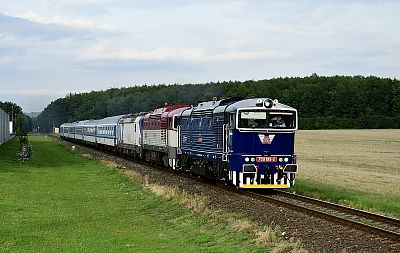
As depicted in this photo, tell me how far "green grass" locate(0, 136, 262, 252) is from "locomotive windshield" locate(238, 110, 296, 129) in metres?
4.30

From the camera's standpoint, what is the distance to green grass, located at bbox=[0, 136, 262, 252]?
13.8 meters

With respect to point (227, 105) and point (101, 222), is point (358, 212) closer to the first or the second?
point (101, 222)

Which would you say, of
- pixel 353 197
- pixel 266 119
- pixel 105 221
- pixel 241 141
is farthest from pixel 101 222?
pixel 353 197

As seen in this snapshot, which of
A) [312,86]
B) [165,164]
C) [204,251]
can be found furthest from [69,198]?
[312,86]

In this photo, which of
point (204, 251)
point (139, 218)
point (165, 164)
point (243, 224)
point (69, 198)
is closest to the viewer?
point (204, 251)

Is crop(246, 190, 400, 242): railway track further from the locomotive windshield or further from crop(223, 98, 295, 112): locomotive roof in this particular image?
crop(223, 98, 295, 112): locomotive roof

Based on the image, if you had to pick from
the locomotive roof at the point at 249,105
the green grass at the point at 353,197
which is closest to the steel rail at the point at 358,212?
the green grass at the point at 353,197

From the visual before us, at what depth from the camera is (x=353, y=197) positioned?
22.6 meters

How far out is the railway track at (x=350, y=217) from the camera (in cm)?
1441

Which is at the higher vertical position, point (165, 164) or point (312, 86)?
point (312, 86)

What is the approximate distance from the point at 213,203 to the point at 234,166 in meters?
3.00

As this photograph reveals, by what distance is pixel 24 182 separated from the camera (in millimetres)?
28297

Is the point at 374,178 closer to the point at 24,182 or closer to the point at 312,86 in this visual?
the point at 24,182

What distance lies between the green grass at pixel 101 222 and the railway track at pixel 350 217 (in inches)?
118
